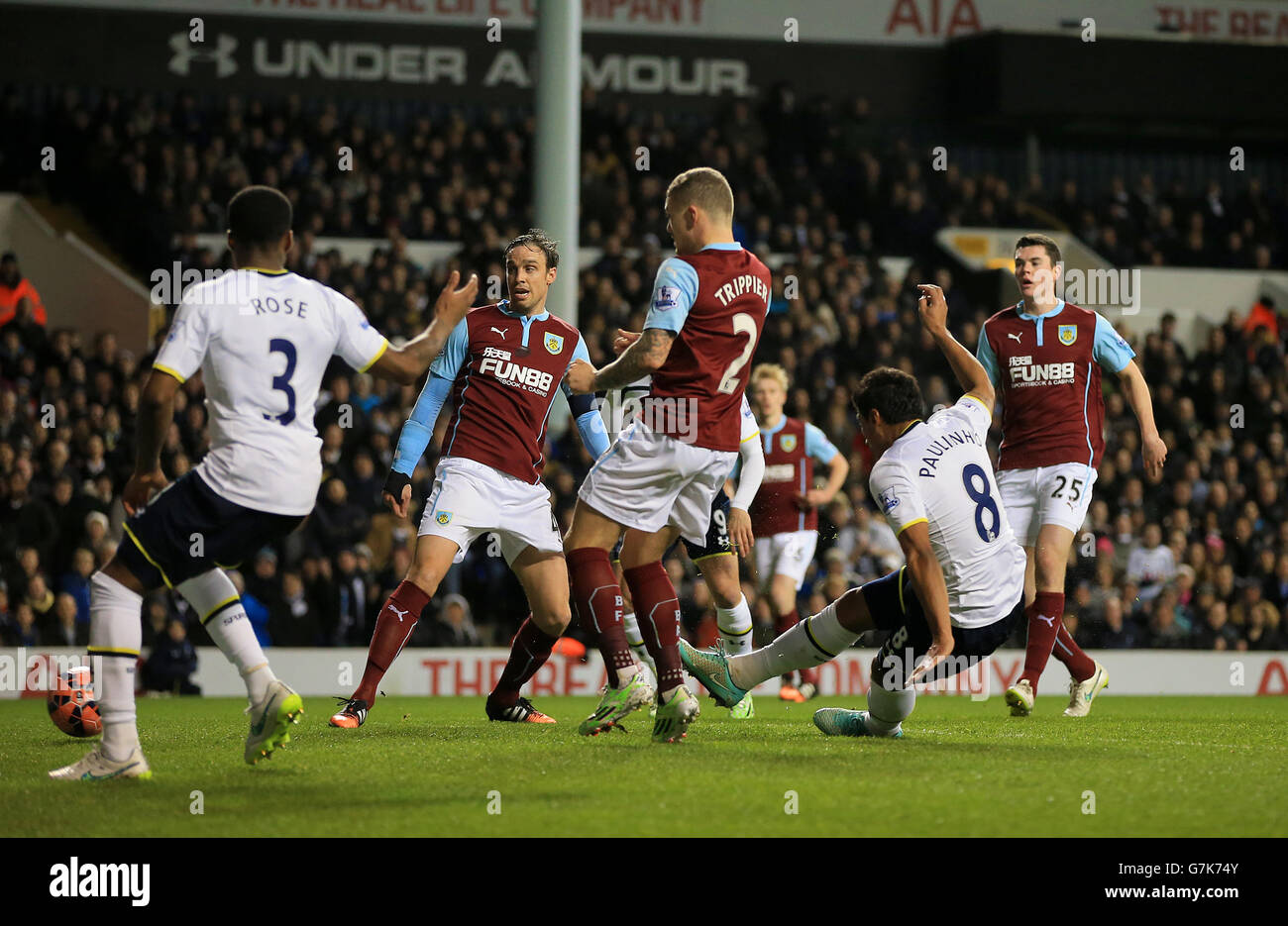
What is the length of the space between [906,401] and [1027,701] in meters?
2.60

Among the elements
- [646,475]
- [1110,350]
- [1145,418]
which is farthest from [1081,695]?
[646,475]

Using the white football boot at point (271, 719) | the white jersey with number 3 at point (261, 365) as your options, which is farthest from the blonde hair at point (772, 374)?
the white football boot at point (271, 719)

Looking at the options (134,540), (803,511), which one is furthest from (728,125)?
(134,540)

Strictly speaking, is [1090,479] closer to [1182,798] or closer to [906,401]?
[906,401]

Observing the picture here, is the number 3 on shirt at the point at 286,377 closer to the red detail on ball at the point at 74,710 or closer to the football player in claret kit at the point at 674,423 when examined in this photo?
the football player in claret kit at the point at 674,423

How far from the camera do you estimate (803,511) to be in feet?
38.4

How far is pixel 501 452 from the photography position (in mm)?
7559

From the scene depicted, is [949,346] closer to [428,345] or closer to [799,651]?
[799,651]

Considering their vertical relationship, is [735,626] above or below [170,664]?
above

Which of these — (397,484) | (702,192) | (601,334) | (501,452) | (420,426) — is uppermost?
(702,192)

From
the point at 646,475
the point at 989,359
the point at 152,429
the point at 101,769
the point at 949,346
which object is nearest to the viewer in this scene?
the point at 152,429

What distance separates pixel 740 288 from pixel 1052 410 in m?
3.09

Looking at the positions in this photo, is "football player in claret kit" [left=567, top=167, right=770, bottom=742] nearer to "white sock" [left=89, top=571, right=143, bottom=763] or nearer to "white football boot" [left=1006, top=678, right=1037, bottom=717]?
"white sock" [left=89, top=571, right=143, bottom=763]

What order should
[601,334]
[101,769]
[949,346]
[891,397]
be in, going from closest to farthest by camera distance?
[101,769] → [891,397] → [949,346] → [601,334]
